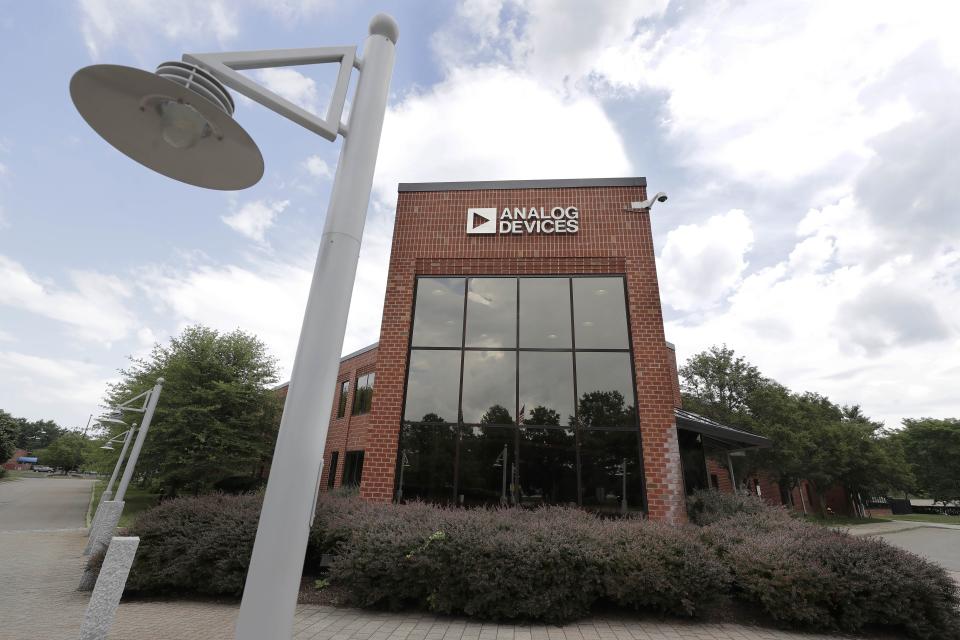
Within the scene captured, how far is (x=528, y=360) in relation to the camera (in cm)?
1073

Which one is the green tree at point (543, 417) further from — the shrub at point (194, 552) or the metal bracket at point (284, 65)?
the metal bracket at point (284, 65)

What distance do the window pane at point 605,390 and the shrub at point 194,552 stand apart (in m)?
6.81

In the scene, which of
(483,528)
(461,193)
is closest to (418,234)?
(461,193)

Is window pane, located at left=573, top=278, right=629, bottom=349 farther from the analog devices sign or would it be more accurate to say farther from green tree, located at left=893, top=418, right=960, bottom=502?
green tree, located at left=893, top=418, right=960, bottom=502

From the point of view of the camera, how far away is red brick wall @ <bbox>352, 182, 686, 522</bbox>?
10.1 m

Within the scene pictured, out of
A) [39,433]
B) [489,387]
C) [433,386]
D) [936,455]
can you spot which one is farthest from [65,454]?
[936,455]

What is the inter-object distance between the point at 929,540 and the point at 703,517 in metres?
19.4

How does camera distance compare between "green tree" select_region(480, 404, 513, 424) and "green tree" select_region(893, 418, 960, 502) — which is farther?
"green tree" select_region(893, 418, 960, 502)

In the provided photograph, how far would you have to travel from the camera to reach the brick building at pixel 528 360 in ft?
32.3

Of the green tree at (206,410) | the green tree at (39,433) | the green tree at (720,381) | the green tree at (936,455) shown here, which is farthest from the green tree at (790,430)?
the green tree at (39,433)

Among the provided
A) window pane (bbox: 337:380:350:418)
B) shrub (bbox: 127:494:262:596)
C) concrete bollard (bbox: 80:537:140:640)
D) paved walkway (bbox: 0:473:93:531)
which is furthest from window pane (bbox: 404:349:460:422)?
paved walkway (bbox: 0:473:93:531)

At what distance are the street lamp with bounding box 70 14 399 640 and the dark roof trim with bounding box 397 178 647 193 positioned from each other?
922 cm

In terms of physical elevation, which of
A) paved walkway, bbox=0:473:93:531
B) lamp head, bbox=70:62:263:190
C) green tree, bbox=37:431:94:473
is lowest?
paved walkway, bbox=0:473:93:531

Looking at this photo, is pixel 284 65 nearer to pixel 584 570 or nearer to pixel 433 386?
pixel 584 570
